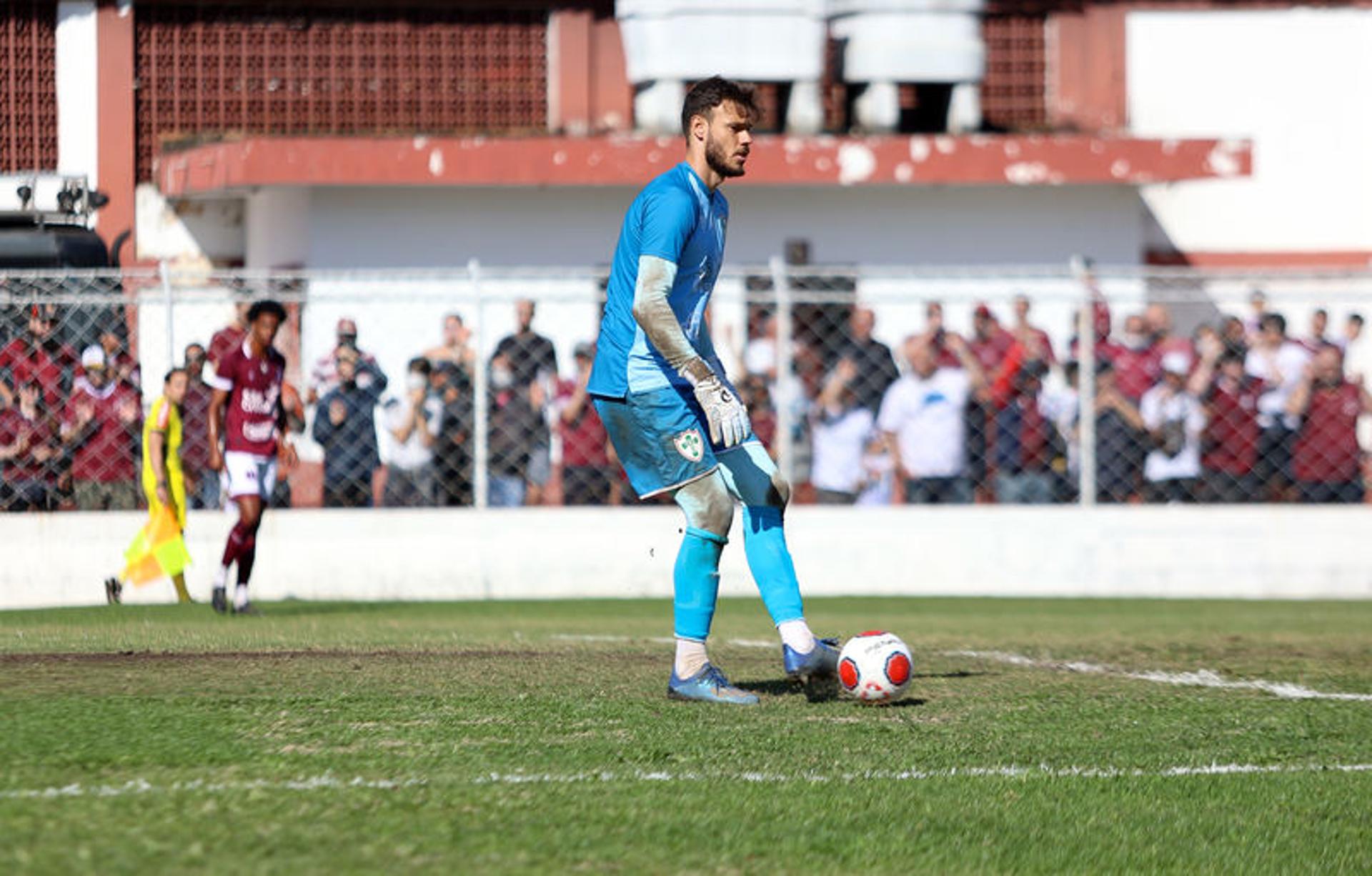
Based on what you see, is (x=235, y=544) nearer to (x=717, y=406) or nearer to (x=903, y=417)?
(x=903, y=417)

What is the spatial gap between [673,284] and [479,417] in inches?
336

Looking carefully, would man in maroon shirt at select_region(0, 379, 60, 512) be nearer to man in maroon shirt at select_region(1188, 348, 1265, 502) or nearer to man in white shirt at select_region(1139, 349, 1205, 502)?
man in white shirt at select_region(1139, 349, 1205, 502)

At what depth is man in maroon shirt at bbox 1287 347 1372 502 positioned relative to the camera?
1642 cm

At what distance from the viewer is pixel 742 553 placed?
16.1 m

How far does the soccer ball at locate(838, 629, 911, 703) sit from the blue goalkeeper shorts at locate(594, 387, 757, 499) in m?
0.84

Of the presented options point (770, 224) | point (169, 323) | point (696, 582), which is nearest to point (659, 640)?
point (696, 582)

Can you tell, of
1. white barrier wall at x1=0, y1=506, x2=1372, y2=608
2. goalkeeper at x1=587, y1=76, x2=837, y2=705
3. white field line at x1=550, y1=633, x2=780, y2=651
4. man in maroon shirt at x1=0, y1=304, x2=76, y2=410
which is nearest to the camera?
goalkeeper at x1=587, y1=76, x2=837, y2=705

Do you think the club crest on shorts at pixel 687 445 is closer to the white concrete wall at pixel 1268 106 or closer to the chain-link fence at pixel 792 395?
the chain-link fence at pixel 792 395

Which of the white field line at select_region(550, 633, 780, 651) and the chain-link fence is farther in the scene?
the chain-link fence

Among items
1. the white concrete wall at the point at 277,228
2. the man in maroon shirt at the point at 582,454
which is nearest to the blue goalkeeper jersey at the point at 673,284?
the man in maroon shirt at the point at 582,454

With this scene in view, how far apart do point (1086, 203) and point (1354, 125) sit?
383 cm

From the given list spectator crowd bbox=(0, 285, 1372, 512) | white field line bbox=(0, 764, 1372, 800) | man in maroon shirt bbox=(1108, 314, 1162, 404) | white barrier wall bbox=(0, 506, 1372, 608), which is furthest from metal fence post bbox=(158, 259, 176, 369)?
white field line bbox=(0, 764, 1372, 800)

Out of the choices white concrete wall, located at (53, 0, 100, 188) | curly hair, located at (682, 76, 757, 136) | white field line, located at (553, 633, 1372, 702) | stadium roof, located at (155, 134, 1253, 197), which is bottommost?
white field line, located at (553, 633, 1372, 702)

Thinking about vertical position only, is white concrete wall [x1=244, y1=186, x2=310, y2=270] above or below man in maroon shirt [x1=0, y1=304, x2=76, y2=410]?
above
